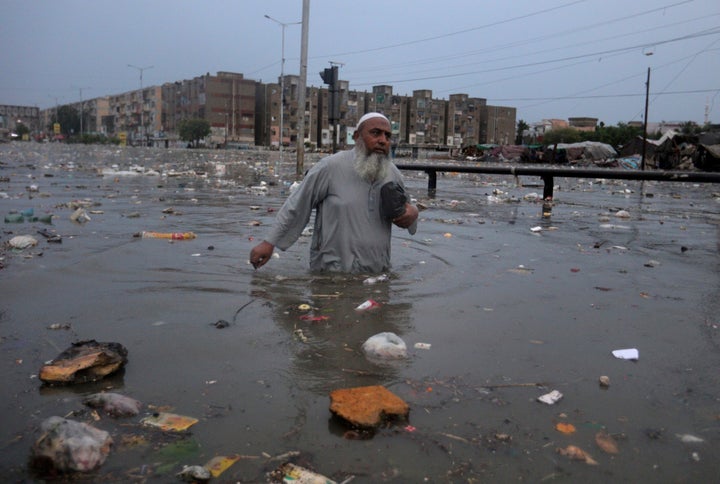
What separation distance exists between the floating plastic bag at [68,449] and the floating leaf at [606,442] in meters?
1.52

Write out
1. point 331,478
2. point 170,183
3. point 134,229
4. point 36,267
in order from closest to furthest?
point 331,478
point 36,267
point 134,229
point 170,183

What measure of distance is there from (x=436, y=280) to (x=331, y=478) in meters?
2.71

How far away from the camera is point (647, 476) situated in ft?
5.60

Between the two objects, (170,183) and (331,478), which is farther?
(170,183)

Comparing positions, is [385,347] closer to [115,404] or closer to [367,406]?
[367,406]

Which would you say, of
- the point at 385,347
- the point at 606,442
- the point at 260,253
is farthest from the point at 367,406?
the point at 260,253

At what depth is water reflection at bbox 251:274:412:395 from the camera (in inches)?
94.6

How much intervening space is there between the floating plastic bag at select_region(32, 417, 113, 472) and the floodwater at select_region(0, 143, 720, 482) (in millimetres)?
42

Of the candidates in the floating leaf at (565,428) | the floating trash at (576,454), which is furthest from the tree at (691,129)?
the floating trash at (576,454)

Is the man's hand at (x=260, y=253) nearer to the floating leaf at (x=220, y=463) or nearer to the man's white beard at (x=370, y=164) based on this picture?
the man's white beard at (x=370, y=164)

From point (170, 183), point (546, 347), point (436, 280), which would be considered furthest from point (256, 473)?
point (170, 183)

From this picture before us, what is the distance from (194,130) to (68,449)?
92069 mm

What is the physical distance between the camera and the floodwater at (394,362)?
1.78 m

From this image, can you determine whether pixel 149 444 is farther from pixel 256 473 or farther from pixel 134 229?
pixel 134 229
